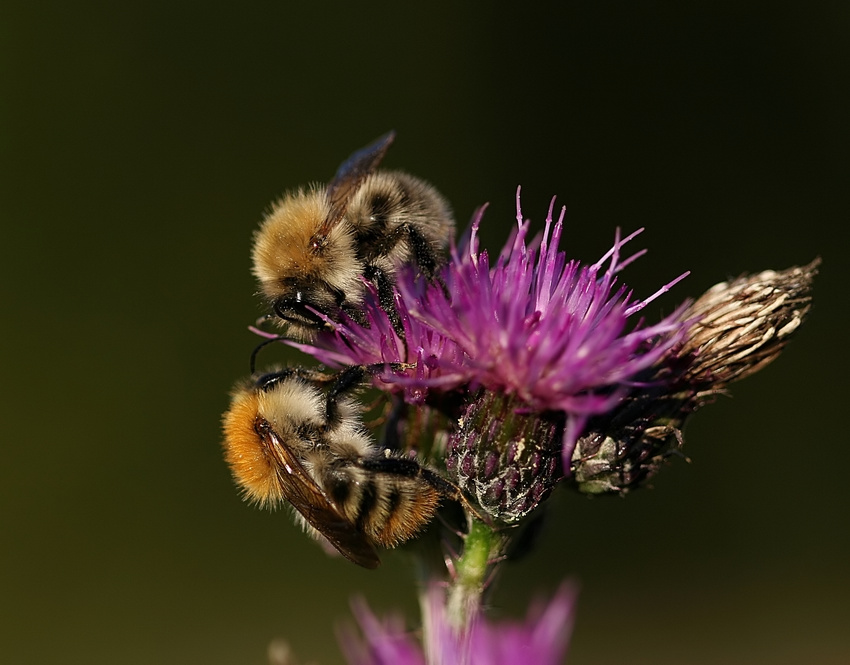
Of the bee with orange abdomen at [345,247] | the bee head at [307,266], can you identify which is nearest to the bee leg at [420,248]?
the bee with orange abdomen at [345,247]

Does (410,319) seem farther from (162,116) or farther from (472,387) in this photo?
(162,116)

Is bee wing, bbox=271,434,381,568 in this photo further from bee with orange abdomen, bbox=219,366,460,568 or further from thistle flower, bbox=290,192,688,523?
thistle flower, bbox=290,192,688,523

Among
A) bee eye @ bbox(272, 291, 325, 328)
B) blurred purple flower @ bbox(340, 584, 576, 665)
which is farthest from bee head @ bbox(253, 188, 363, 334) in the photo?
blurred purple flower @ bbox(340, 584, 576, 665)

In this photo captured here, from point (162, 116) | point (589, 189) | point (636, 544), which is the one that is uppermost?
point (162, 116)

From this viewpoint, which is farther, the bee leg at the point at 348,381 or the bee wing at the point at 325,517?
the bee leg at the point at 348,381

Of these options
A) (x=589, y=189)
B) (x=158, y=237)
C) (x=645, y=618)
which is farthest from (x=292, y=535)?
(x=589, y=189)

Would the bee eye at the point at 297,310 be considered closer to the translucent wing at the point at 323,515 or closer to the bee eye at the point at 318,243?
the bee eye at the point at 318,243
